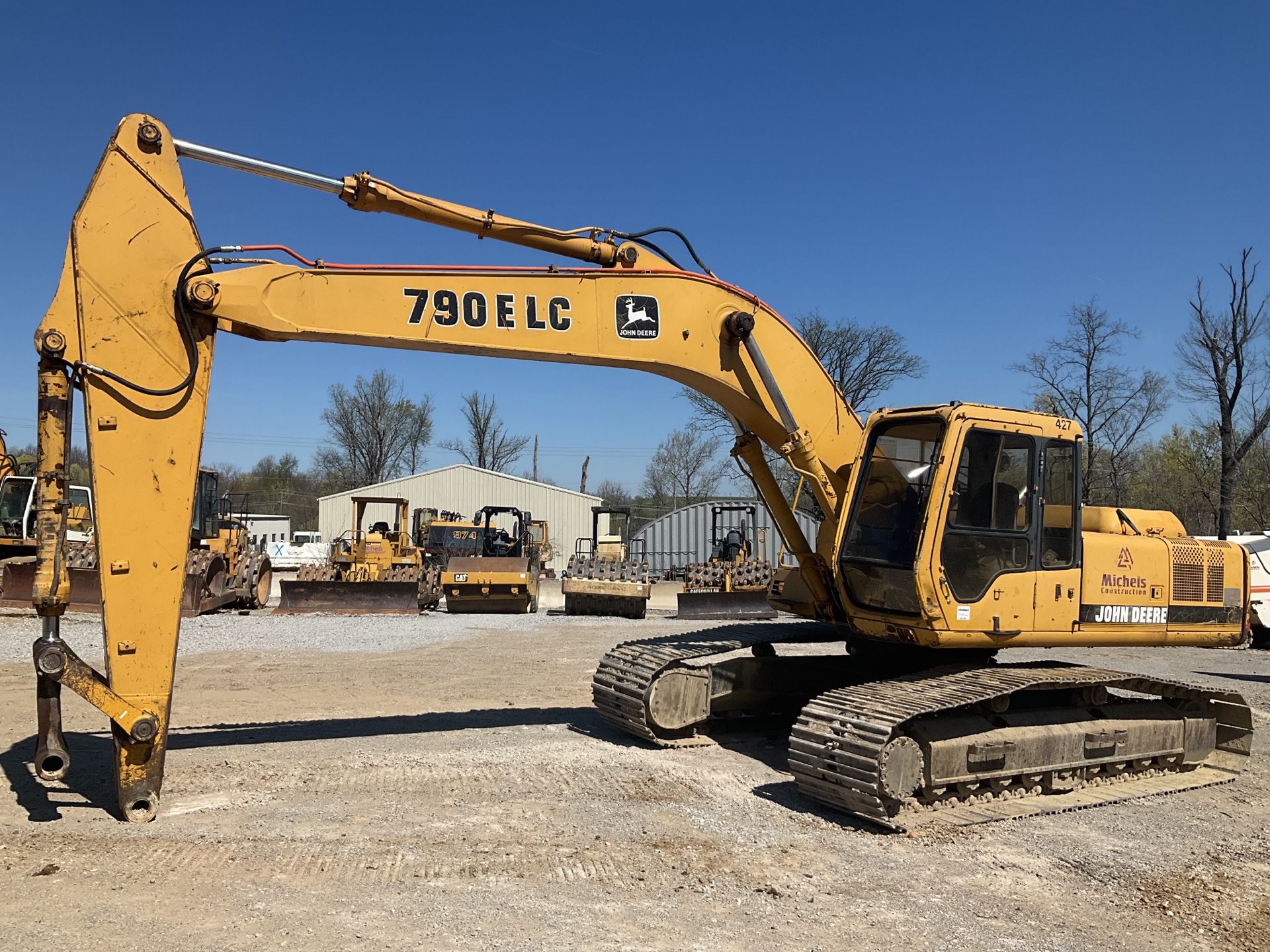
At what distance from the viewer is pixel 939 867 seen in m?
5.74

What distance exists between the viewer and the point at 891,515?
751 cm

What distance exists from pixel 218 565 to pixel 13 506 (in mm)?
4346

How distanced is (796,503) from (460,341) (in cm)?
370

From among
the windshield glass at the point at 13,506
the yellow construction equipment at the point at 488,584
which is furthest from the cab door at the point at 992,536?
the windshield glass at the point at 13,506

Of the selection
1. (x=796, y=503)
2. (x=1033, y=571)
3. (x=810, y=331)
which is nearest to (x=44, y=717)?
(x=796, y=503)

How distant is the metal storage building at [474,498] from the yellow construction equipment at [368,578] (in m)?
19.7

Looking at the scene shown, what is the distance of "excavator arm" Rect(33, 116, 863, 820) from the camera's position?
5.69 meters

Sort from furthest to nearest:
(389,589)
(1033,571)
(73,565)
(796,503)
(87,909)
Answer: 1. (389,589)
2. (73,565)
3. (796,503)
4. (1033,571)
5. (87,909)

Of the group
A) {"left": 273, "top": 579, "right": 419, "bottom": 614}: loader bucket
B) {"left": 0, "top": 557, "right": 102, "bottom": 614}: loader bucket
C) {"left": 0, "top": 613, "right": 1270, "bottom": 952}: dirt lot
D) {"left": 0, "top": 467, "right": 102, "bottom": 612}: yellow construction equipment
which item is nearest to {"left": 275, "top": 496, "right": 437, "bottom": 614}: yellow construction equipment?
{"left": 273, "top": 579, "right": 419, "bottom": 614}: loader bucket

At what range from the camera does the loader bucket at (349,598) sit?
830 inches

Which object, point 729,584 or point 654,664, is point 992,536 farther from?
point 729,584

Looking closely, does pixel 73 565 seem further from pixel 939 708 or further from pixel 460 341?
pixel 939 708

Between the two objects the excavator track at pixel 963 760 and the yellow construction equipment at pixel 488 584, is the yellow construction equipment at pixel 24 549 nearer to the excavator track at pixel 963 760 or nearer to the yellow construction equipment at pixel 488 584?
the yellow construction equipment at pixel 488 584

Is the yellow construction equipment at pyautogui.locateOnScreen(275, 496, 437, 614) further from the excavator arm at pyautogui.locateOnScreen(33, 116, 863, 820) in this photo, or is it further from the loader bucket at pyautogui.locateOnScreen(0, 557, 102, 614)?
the excavator arm at pyautogui.locateOnScreen(33, 116, 863, 820)
